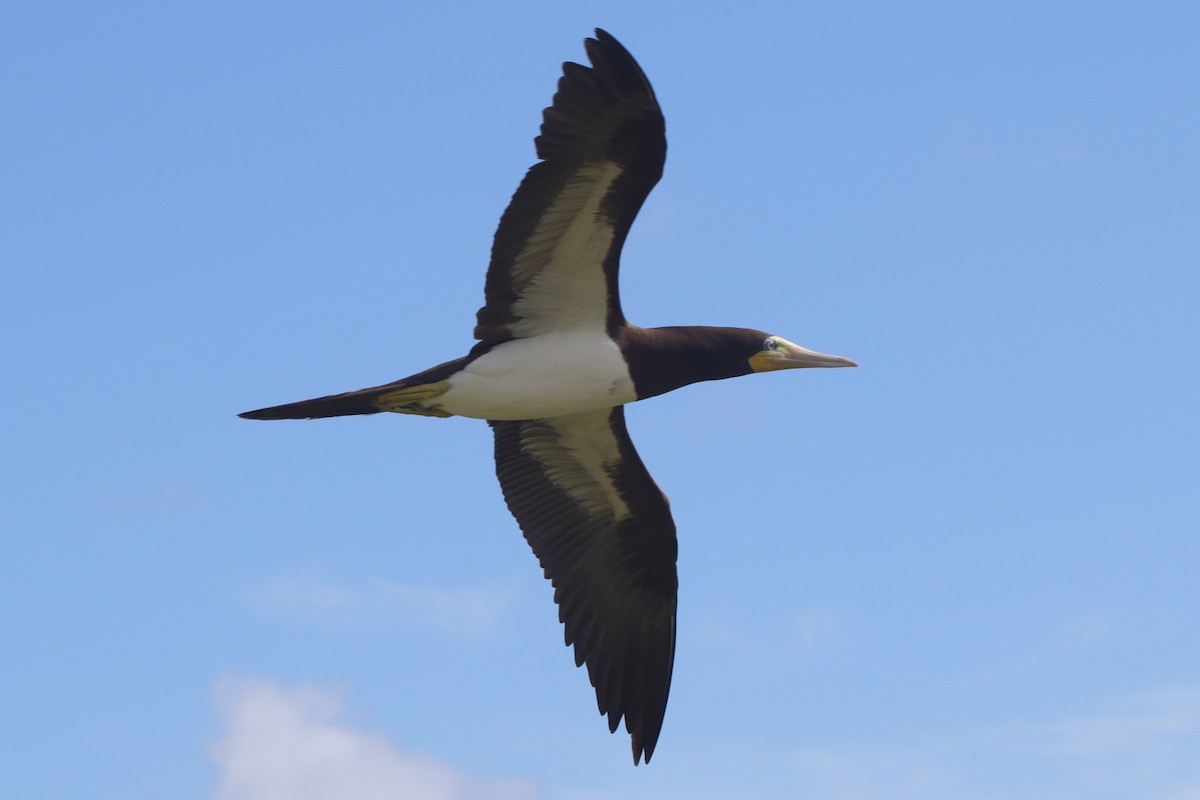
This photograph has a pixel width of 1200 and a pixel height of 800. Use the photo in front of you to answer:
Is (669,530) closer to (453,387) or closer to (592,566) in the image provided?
(592,566)

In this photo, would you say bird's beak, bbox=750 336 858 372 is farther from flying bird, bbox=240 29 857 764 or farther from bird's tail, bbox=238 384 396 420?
bird's tail, bbox=238 384 396 420

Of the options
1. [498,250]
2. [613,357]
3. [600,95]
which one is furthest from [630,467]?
[600,95]

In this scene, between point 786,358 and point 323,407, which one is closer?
point 323,407

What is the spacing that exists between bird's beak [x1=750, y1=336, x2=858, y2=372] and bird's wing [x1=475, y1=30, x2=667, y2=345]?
1.15 m

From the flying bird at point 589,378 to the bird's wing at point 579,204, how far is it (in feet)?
0.03

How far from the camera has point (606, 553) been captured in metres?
13.2

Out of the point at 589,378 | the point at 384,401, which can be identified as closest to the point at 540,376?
the point at 589,378

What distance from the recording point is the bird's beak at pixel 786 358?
12.4 m

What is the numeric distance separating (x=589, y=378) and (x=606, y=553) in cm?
189

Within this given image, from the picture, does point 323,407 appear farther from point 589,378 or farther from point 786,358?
point 786,358

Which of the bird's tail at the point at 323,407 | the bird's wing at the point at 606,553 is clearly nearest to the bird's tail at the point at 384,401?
the bird's tail at the point at 323,407

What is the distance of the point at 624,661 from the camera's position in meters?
13.1

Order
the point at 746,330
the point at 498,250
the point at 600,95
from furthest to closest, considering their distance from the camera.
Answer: the point at 746,330 < the point at 498,250 < the point at 600,95

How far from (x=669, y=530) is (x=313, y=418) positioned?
3030mm
